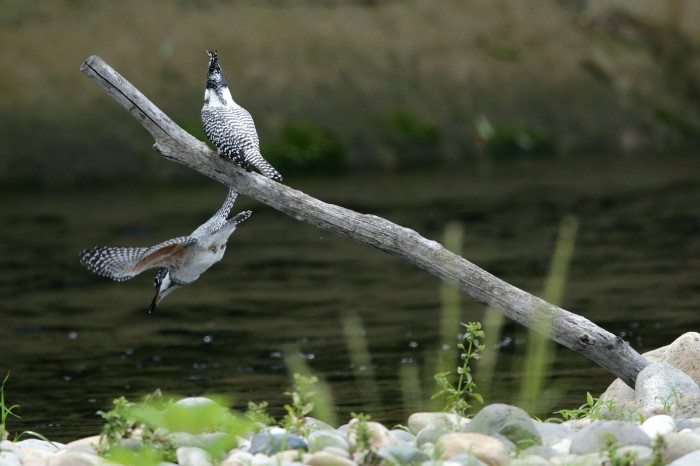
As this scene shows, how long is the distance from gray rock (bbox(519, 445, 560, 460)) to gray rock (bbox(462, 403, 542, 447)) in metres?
0.08

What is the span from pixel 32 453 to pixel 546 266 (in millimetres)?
8608

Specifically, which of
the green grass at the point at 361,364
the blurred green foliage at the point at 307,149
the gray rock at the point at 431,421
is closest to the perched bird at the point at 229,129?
the gray rock at the point at 431,421

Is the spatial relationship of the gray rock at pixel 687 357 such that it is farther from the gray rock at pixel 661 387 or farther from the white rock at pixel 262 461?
the white rock at pixel 262 461

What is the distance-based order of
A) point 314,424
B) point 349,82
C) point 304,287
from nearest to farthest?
point 314,424 → point 304,287 → point 349,82

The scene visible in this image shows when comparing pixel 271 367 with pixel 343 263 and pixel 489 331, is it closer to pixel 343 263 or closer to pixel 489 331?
pixel 489 331

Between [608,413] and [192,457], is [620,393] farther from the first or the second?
[192,457]

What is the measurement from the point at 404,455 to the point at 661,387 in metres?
1.97

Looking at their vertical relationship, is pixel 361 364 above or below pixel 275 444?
above

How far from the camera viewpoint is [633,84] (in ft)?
79.9

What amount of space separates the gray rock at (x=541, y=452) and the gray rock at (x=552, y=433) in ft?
0.71

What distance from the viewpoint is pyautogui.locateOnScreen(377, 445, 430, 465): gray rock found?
14.8 feet

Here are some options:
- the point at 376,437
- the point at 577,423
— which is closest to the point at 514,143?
the point at 577,423

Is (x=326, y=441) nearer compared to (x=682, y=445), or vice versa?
(x=682, y=445)

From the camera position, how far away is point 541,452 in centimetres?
482
